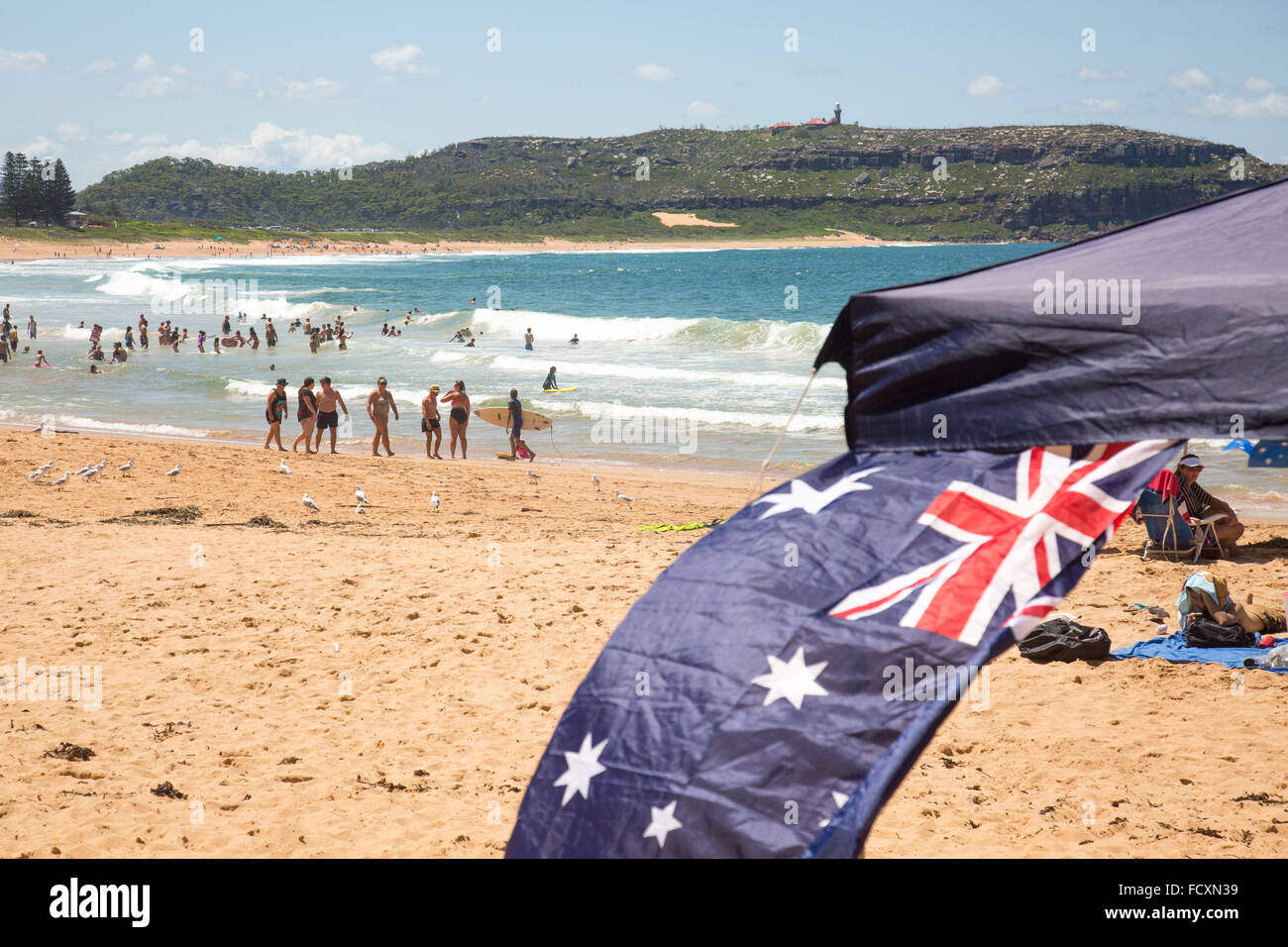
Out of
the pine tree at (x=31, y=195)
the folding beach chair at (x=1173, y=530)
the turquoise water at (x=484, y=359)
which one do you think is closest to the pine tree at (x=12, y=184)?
the pine tree at (x=31, y=195)

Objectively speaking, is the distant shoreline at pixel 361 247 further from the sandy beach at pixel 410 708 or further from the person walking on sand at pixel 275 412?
the sandy beach at pixel 410 708

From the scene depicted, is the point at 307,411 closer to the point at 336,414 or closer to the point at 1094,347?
the point at 336,414

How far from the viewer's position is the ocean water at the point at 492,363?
806 inches

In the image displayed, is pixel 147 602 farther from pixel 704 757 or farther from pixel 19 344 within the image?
pixel 19 344

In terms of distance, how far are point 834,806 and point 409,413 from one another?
2233 cm

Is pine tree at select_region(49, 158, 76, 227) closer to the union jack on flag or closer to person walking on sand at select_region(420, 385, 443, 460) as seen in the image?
person walking on sand at select_region(420, 385, 443, 460)

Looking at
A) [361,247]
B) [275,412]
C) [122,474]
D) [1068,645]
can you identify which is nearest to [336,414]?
[275,412]

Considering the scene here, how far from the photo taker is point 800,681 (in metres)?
2.58

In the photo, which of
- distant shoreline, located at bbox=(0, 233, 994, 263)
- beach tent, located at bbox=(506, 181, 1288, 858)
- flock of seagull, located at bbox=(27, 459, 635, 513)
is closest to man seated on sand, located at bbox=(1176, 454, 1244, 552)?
flock of seagull, located at bbox=(27, 459, 635, 513)

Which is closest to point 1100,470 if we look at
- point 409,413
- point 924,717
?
point 924,717

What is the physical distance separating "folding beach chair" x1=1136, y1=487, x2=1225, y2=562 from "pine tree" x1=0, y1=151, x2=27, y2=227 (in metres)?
120

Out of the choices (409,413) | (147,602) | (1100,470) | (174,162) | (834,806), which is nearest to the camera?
(834,806)

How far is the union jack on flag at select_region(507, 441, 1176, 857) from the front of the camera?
2.49m

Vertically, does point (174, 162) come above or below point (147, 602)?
above
